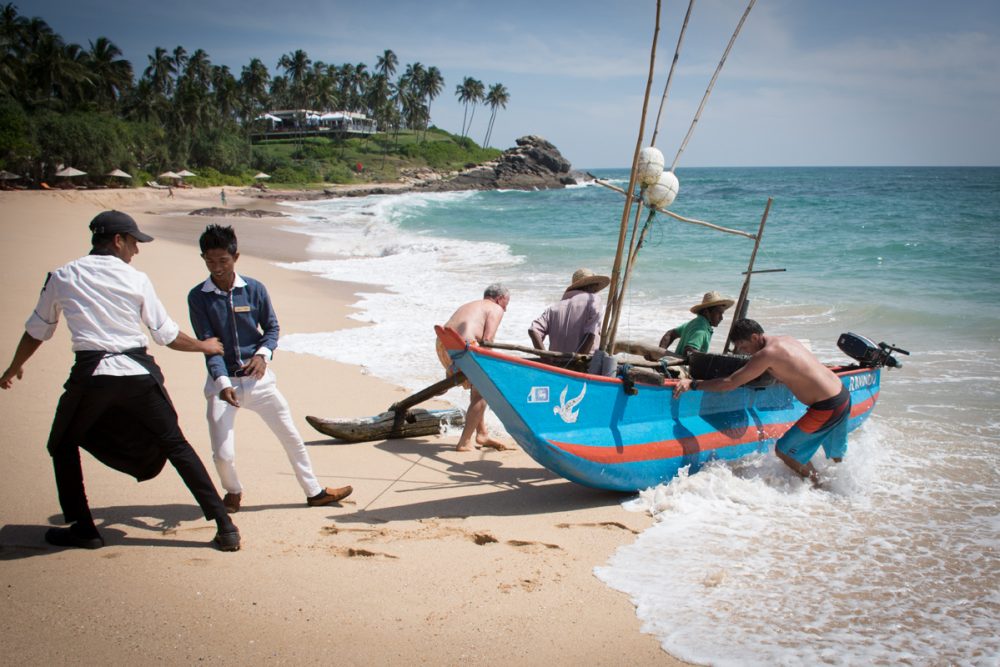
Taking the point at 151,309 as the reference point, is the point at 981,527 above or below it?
below

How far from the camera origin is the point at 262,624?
3.19 meters

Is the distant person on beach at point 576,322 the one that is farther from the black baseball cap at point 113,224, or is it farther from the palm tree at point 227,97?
the palm tree at point 227,97

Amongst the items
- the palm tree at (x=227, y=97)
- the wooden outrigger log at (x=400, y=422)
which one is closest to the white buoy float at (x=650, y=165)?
the wooden outrigger log at (x=400, y=422)

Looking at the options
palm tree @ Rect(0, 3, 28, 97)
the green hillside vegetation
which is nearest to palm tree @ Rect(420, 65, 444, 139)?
the green hillside vegetation

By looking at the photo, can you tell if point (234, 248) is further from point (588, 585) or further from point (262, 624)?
point (588, 585)

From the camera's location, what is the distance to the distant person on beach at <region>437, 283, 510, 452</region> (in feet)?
19.3

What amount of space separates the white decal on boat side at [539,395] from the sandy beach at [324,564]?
867 mm

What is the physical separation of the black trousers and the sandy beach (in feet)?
1.12

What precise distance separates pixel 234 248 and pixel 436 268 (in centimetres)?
1567

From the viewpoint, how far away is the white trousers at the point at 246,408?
4012 millimetres

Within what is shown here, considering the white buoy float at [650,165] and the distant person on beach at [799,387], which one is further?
the white buoy float at [650,165]

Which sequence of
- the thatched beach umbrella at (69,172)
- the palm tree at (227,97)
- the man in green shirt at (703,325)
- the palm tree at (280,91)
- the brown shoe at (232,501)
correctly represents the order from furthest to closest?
the palm tree at (280,91) < the palm tree at (227,97) < the thatched beach umbrella at (69,172) < the man in green shirt at (703,325) < the brown shoe at (232,501)

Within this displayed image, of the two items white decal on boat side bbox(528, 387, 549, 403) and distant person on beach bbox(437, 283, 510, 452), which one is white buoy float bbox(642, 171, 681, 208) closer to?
distant person on beach bbox(437, 283, 510, 452)

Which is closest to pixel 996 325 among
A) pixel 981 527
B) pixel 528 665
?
pixel 981 527
